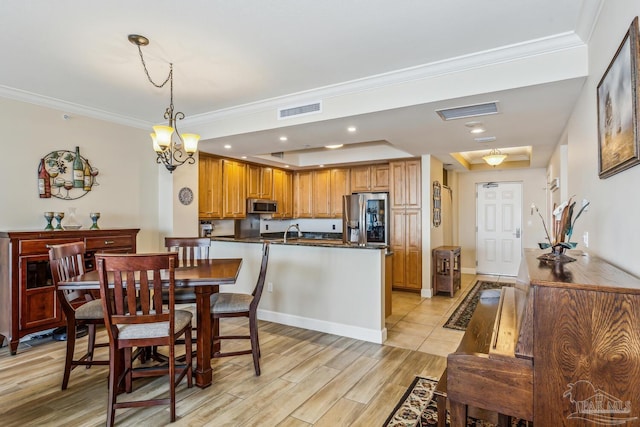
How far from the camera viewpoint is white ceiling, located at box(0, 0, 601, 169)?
220 centimetres

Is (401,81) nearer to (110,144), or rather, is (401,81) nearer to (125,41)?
(125,41)

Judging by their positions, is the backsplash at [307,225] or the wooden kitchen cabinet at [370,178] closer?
the wooden kitchen cabinet at [370,178]

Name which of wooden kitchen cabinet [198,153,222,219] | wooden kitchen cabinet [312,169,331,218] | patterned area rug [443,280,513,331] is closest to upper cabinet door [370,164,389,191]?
wooden kitchen cabinet [312,169,331,218]

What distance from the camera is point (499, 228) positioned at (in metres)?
7.45

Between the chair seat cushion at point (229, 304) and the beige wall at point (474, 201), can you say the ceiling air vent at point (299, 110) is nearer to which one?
the chair seat cushion at point (229, 304)

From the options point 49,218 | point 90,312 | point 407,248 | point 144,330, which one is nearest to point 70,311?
point 90,312

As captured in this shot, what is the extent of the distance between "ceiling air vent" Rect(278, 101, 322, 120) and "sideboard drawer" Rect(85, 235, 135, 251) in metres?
2.34

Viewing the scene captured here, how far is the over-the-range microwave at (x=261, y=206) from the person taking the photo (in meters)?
6.21

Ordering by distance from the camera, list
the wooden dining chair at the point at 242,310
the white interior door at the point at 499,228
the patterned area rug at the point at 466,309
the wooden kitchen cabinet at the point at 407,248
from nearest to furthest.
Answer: the wooden dining chair at the point at 242,310 → the patterned area rug at the point at 466,309 → the wooden kitchen cabinet at the point at 407,248 → the white interior door at the point at 499,228

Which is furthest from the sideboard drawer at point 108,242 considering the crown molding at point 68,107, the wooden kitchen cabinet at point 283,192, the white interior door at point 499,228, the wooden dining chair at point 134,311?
the white interior door at point 499,228

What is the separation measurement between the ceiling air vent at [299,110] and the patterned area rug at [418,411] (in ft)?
8.82

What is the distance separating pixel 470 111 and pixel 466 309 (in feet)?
9.52

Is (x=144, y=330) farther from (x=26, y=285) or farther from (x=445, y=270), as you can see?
Answer: (x=445, y=270)

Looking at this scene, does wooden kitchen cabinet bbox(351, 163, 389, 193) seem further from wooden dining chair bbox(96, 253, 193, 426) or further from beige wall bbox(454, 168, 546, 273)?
wooden dining chair bbox(96, 253, 193, 426)
